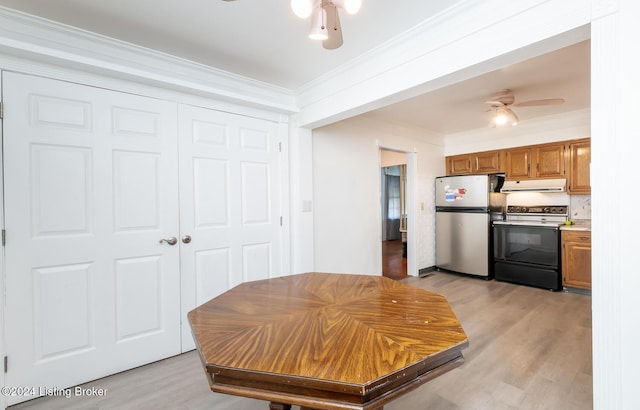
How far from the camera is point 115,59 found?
211 cm

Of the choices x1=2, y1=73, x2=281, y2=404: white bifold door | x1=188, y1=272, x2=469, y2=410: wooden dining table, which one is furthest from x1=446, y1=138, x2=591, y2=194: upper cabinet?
x1=188, y1=272, x2=469, y2=410: wooden dining table

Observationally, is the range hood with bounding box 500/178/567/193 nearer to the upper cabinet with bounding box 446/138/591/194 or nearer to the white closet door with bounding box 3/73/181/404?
the upper cabinet with bounding box 446/138/591/194

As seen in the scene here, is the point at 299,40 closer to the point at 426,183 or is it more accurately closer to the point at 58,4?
the point at 58,4

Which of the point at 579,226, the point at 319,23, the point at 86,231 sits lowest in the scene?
the point at 579,226

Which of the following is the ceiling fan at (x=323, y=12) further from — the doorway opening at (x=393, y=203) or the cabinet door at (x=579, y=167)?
the doorway opening at (x=393, y=203)

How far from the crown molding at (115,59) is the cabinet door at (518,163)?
3806 millimetres

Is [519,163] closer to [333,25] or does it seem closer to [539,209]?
[539,209]

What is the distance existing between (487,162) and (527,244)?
1420 mm

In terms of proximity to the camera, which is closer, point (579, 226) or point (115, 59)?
point (115, 59)

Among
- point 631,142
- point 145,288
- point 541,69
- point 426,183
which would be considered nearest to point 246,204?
point 145,288

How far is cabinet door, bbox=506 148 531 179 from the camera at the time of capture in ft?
14.6

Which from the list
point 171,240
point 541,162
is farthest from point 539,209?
point 171,240

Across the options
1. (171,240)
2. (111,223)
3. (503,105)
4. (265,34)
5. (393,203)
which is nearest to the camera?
Result: (265,34)

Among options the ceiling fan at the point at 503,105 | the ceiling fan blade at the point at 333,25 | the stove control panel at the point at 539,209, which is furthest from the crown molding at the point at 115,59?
the stove control panel at the point at 539,209
